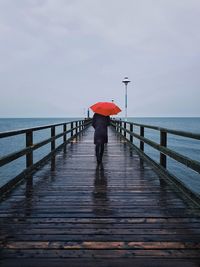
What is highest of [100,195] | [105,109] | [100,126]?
[105,109]

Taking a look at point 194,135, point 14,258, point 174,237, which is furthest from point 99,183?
point 14,258

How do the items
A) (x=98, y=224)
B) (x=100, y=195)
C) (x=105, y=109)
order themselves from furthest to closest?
(x=105, y=109) < (x=100, y=195) < (x=98, y=224)

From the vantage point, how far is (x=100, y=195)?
5.88 m

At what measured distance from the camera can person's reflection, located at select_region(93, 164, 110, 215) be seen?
490cm

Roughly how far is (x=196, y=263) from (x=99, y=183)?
156 inches

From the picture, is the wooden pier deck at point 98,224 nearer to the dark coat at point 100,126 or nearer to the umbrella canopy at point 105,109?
the dark coat at point 100,126

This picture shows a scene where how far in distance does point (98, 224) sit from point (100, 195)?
164 cm

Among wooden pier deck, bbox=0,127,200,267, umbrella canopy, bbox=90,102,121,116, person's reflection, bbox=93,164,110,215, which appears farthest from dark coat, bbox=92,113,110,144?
wooden pier deck, bbox=0,127,200,267

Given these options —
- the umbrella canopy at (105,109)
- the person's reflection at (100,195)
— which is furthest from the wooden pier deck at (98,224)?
the umbrella canopy at (105,109)

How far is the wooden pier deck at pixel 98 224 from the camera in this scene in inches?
129

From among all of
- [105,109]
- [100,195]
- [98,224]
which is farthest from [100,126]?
[98,224]

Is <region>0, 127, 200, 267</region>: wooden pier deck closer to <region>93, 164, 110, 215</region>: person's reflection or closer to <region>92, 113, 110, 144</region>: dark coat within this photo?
<region>93, 164, 110, 215</region>: person's reflection

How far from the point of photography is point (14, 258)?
323 centimetres

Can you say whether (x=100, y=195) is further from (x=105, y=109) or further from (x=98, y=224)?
(x=105, y=109)
